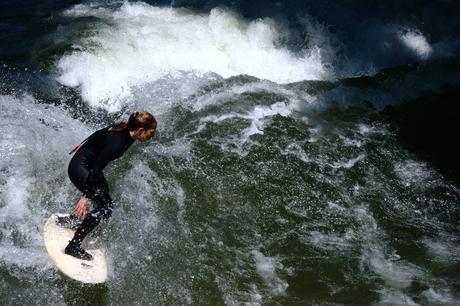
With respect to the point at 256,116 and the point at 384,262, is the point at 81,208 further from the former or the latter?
the point at 256,116

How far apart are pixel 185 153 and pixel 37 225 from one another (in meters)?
2.19

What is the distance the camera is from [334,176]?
6695 mm

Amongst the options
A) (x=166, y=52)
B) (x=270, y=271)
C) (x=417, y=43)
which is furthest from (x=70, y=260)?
(x=417, y=43)

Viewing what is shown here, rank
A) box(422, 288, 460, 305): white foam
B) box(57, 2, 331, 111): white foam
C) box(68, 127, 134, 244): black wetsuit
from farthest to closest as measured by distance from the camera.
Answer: box(57, 2, 331, 111): white foam → box(422, 288, 460, 305): white foam → box(68, 127, 134, 244): black wetsuit

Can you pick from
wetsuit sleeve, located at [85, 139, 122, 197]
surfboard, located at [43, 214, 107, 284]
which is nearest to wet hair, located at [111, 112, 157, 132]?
wetsuit sleeve, located at [85, 139, 122, 197]

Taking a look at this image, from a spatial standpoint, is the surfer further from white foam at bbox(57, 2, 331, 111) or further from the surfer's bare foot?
white foam at bbox(57, 2, 331, 111)

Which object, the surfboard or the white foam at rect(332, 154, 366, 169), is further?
the white foam at rect(332, 154, 366, 169)

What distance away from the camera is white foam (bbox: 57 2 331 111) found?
850 cm

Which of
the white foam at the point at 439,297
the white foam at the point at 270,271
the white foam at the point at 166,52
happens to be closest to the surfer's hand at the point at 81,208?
the white foam at the point at 270,271

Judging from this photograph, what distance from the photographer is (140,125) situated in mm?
4488

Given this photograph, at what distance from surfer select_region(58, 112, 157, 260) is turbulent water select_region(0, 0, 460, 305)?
0.53 meters

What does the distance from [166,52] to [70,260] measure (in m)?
5.28

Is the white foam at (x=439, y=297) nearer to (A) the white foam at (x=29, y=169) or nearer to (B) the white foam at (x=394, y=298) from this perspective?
(B) the white foam at (x=394, y=298)

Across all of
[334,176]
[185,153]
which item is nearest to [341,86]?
[334,176]
